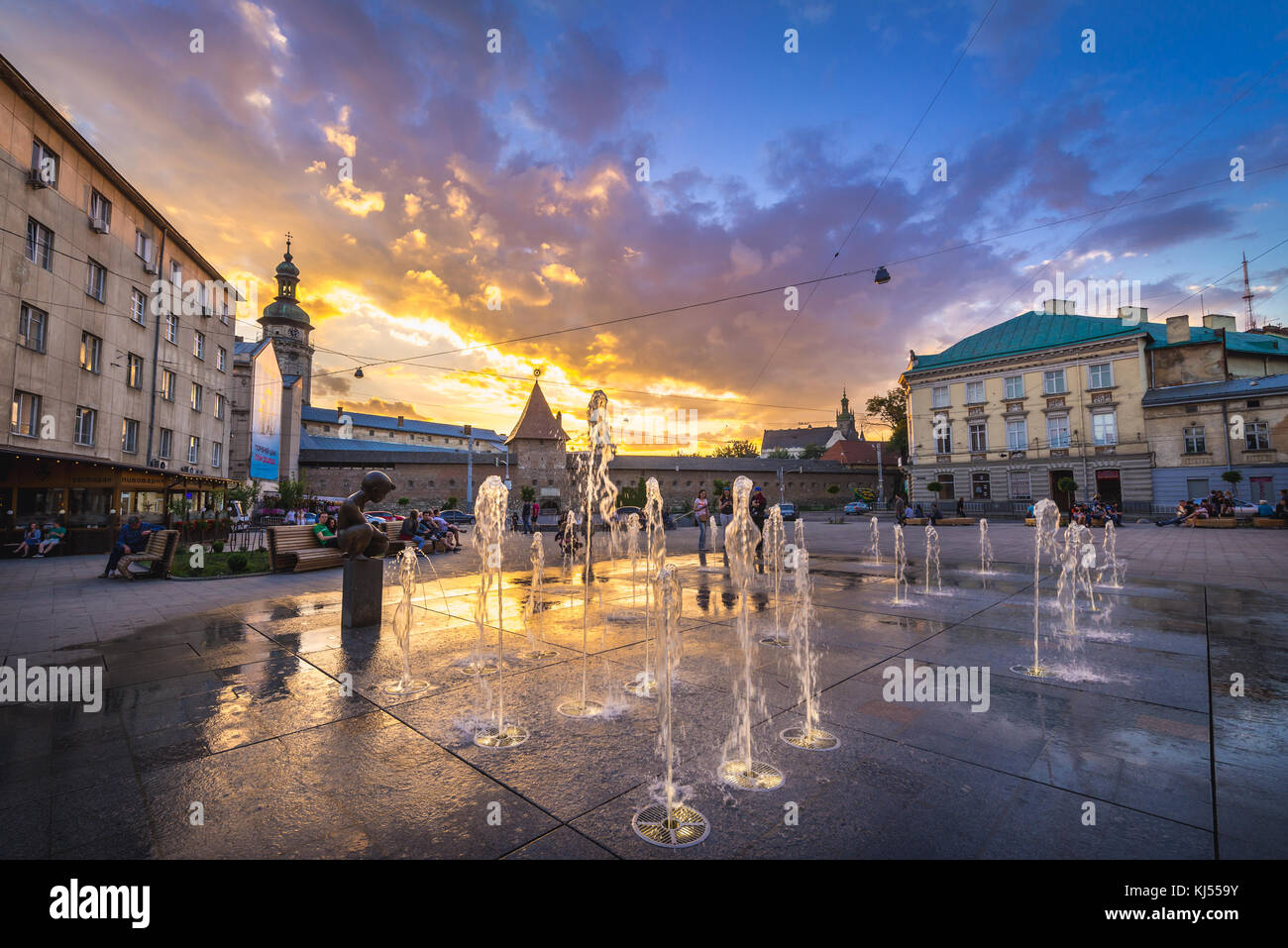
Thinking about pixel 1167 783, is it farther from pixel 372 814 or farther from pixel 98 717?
pixel 98 717

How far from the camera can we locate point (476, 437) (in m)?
91.1

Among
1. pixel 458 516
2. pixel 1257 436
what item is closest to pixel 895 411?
pixel 1257 436

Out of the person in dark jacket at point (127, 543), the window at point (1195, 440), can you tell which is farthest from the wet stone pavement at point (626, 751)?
the window at point (1195, 440)

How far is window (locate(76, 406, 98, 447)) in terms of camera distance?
1788 centimetres

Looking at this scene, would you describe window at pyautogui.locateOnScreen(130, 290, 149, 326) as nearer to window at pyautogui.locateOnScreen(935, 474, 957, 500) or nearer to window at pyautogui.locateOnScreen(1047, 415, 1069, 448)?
window at pyautogui.locateOnScreen(935, 474, 957, 500)

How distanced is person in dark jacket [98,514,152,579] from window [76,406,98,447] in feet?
33.7

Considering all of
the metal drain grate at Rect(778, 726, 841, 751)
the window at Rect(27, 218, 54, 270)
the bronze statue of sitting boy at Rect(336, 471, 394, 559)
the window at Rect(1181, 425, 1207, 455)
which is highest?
the window at Rect(27, 218, 54, 270)

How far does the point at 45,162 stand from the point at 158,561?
1546 cm

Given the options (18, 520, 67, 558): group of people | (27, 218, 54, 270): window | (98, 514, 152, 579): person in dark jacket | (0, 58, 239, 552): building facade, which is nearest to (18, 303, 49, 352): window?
(0, 58, 239, 552): building facade

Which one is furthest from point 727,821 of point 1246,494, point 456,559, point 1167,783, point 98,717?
point 1246,494

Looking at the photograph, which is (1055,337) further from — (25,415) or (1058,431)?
(25,415)

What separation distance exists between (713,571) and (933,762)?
818 centimetres

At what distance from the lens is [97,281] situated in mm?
18953

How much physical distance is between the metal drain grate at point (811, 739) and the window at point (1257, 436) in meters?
42.8
